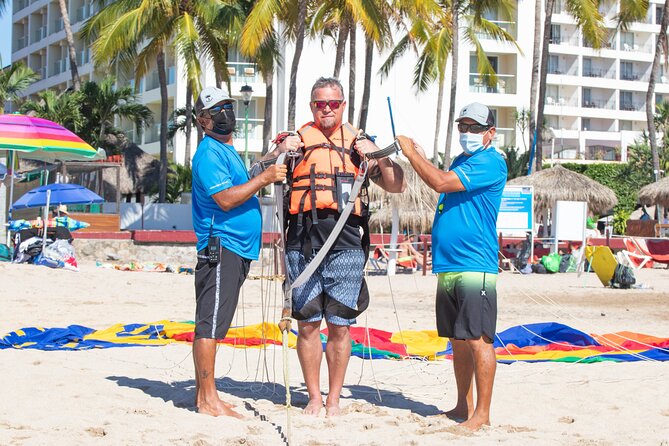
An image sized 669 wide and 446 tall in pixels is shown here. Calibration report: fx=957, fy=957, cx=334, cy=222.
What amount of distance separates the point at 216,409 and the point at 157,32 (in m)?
24.5

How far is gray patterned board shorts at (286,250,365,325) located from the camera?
5.18 metres

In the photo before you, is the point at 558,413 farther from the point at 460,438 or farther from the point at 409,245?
the point at 409,245

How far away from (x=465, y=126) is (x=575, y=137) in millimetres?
56197

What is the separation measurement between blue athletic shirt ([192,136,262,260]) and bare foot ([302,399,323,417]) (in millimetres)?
851

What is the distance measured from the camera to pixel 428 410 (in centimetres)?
546

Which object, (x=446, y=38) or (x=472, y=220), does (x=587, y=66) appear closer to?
(x=446, y=38)

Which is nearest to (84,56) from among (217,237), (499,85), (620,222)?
(499,85)

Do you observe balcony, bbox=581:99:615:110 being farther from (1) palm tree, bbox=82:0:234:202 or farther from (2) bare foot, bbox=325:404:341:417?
(2) bare foot, bbox=325:404:341:417

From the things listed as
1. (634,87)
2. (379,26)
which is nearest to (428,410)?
(379,26)

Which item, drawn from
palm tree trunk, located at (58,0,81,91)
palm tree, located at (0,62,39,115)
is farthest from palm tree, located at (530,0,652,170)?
palm tree, located at (0,62,39,115)

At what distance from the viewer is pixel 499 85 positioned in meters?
47.7

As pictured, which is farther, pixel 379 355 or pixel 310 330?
pixel 379 355

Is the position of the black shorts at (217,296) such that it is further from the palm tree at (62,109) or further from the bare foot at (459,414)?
the palm tree at (62,109)

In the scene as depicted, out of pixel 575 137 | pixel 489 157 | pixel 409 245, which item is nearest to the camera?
pixel 489 157
